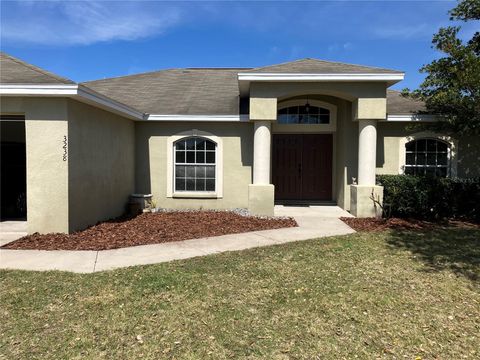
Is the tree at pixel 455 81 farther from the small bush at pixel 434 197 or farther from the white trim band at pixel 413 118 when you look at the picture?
the small bush at pixel 434 197

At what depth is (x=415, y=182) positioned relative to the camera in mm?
9758

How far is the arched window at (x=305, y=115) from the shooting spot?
12250 mm

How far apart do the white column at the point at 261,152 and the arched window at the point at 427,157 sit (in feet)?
15.2

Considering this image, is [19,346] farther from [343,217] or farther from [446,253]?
[343,217]

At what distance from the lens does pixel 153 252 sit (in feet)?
21.4

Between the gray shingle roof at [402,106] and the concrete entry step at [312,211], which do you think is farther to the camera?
the gray shingle roof at [402,106]

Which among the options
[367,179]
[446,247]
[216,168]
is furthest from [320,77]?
[446,247]

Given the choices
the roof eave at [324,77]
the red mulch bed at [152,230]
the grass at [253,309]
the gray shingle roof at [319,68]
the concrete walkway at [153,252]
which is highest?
the gray shingle roof at [319,68]

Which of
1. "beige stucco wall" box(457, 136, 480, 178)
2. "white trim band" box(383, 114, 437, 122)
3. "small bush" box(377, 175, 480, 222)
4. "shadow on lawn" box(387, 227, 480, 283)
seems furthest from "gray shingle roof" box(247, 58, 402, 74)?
"shadow on lawn" box(387, 227, 480, 283)

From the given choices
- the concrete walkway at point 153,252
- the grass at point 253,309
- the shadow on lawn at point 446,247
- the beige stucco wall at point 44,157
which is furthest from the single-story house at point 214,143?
the grass at point 253,309

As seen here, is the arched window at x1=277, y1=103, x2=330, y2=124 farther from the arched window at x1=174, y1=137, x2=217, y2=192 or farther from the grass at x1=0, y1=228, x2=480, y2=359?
the grass at x1=0, y1=228, x2=480, y2=359

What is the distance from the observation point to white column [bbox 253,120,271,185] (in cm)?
1018

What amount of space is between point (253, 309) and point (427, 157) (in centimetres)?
949

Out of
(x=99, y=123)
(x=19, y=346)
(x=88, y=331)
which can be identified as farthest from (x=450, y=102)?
(x=19, y=346)
